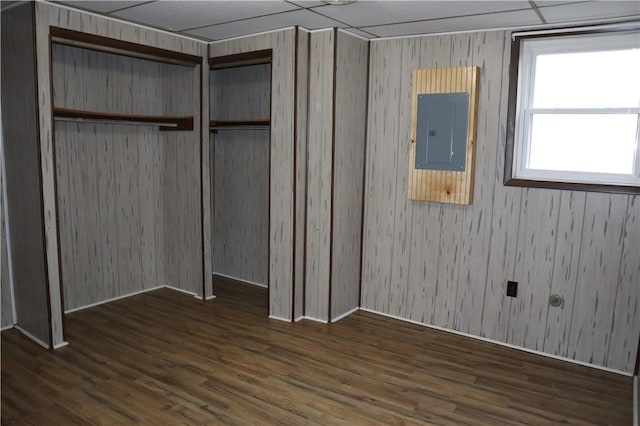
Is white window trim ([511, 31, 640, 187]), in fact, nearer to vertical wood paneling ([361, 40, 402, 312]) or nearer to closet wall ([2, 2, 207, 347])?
vertical wood paneling ([361, 40, 402, 312])

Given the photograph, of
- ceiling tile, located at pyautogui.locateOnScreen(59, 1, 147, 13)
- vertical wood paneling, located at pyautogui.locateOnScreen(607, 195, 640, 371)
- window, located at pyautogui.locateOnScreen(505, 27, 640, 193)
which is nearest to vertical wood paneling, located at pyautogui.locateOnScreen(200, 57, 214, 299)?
ceiling tile, located at pyautogui.locateOnScreen(59, 1, 147, 13)

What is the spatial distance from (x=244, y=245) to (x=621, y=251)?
333 cm

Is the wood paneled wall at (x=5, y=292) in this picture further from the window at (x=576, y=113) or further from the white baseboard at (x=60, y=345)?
the window at (x=576, y=113)

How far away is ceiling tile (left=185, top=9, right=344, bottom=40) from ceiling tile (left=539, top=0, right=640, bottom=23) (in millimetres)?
1425

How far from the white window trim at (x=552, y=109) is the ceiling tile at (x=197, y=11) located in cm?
169

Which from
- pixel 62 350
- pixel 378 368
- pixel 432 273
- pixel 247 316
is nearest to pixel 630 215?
pixel 432 273

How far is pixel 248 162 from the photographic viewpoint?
503cm

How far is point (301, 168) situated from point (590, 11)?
7.23 feet

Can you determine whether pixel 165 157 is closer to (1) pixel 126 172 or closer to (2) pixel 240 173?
(1) pixel 126 172

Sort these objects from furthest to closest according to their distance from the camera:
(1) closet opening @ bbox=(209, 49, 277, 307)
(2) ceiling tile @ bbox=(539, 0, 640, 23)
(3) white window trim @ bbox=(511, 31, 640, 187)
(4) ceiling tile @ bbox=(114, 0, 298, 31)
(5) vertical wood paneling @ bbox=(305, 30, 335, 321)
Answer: (1) closet opening @ bbox=(209, 49, 277, 307) → (5) vertical wood paneling @ bbox=(305, 30, 335, 321) → (3) white window trim @ bbox=(511, 31, 640, 187) → (4) ceiling tile @ bbox=(114, 0, 298, 31) → (2) ceiling tile @ bbox=(539, 0, 640, 23)

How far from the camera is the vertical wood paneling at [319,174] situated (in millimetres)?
3893

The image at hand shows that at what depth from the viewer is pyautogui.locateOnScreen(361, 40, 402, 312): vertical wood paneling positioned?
13.5ft

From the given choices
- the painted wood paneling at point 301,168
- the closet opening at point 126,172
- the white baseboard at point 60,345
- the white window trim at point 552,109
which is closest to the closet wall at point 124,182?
the closet opening at point 126,172

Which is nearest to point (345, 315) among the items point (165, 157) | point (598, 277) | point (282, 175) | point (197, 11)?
point (282, 175)
